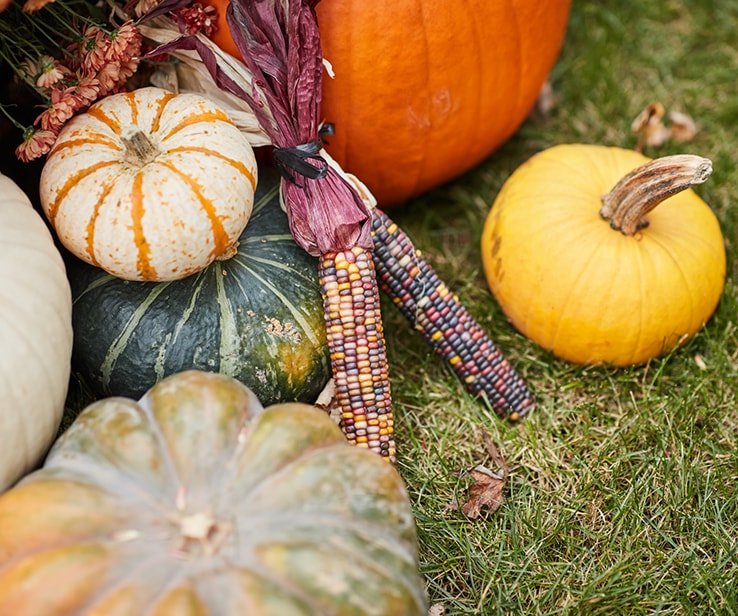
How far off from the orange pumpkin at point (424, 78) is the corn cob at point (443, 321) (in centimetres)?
34

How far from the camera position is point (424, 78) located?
95.6 inches

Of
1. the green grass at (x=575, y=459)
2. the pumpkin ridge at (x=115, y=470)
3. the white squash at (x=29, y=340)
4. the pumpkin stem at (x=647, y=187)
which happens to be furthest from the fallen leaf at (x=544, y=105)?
the pumpkin ridge at (x=115, y=470)

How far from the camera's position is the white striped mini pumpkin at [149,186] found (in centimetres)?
192

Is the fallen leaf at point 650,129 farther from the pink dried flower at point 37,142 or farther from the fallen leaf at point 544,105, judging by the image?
the pink dried flower at point 37,142

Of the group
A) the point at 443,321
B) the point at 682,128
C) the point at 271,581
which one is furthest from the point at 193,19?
the point at 682,128

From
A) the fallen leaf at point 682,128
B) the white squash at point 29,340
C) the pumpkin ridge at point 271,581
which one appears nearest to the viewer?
the pumpkin ridge at point 271,581

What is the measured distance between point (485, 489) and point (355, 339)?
0.57 meters

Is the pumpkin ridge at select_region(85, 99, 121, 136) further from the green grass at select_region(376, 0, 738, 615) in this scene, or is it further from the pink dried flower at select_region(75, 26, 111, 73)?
the green grass at select_region(376, 0, 738, 615)

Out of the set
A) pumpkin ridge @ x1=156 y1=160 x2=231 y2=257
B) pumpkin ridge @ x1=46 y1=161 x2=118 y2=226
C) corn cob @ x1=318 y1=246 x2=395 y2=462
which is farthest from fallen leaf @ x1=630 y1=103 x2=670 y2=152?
pumpkin ridge @ x1=46 y1=161 x2=118 y2=226

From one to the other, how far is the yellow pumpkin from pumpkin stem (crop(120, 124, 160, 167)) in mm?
1140

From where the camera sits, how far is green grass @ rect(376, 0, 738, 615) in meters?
2.04

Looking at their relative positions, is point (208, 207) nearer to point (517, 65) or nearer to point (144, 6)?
point (144, 6)

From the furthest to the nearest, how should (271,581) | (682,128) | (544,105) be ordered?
(544,105) < (682,128) < (271,581)

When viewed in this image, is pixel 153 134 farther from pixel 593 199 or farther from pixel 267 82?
pixel 593 199
